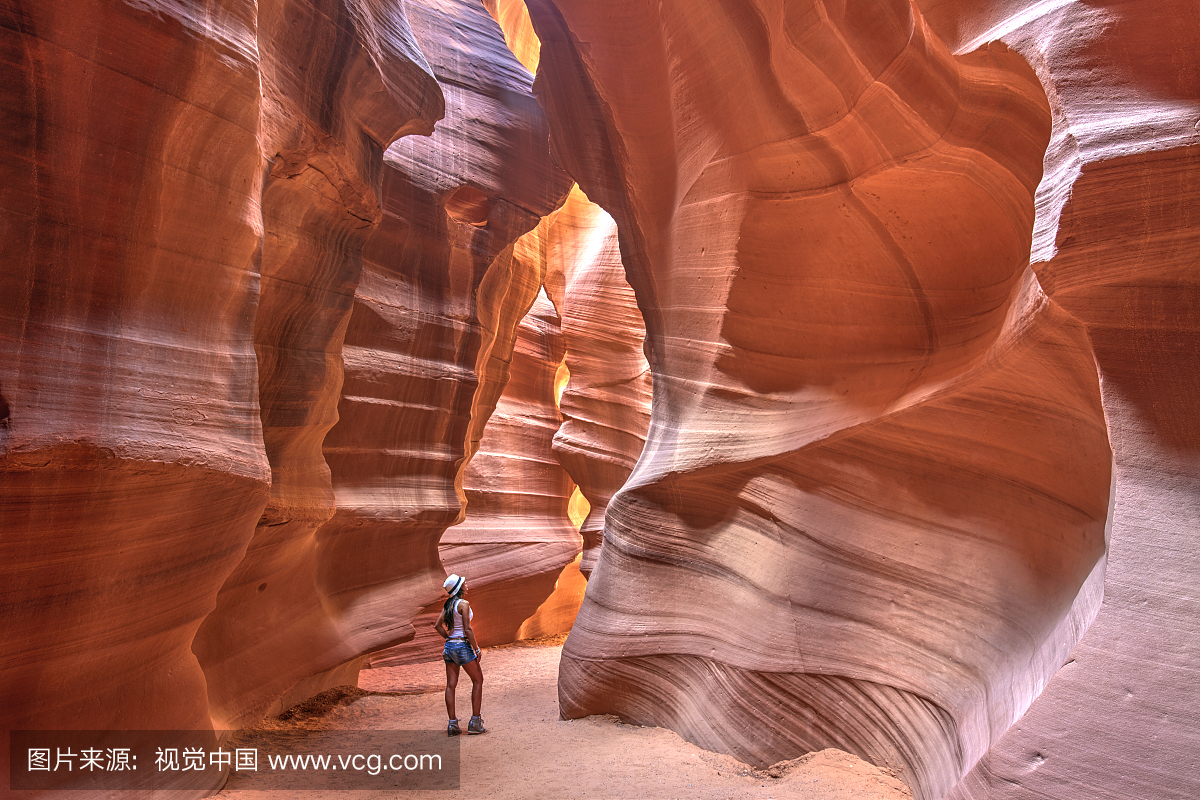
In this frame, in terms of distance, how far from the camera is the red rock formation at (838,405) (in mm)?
3764

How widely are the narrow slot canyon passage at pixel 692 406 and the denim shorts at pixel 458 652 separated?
61 centimetres

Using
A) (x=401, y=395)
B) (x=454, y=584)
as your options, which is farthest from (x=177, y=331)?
(x=401, y=395)

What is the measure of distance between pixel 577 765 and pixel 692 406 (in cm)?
270

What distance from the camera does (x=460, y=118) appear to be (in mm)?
9805

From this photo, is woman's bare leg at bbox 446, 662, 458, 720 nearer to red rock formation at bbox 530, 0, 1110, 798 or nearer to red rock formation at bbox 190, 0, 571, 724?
red rock formation at bbox 530, 0, 1110, 798

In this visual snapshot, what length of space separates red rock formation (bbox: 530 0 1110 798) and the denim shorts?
862mm

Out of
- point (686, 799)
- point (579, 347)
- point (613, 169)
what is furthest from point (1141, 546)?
point (579, 347)

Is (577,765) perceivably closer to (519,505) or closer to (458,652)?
(458,652)

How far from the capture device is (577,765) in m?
4.47

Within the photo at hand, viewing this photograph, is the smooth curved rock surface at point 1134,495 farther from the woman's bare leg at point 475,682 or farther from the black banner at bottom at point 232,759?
the woman's bare leg at point 475,682

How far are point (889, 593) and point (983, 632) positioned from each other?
540mm

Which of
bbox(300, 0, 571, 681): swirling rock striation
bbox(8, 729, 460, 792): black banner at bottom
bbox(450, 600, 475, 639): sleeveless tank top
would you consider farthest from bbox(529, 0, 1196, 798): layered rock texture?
bbox(300, 0, 571, 681): swirling rock striation

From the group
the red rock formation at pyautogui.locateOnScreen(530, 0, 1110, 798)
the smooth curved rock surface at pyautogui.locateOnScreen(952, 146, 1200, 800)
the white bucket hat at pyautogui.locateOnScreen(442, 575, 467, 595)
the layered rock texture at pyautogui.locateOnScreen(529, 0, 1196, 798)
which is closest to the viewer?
the smooth curved rock surface at pyautogui.locateOnScreen(952, 146, 1200, 800)

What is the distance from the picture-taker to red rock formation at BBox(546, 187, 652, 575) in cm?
1203
